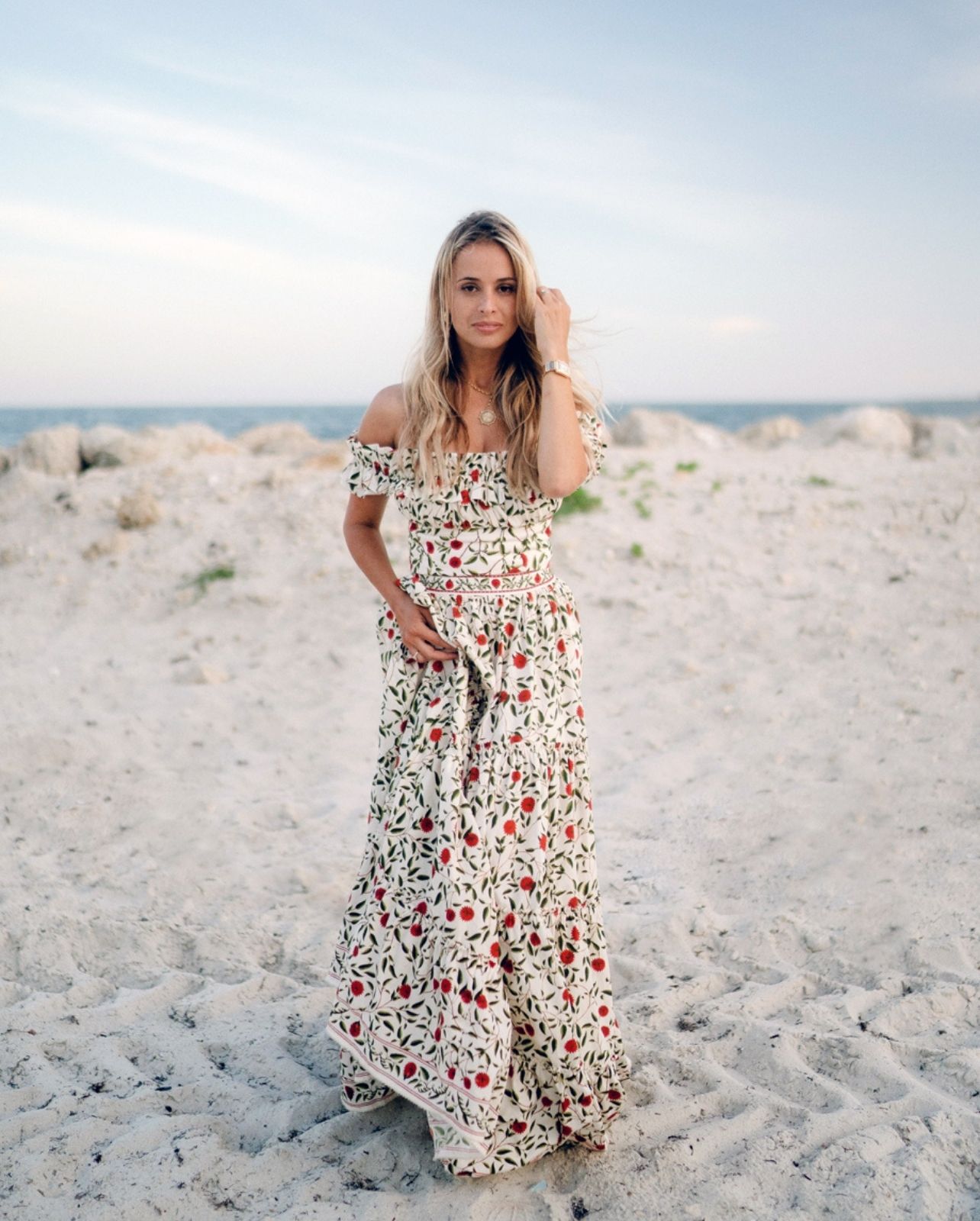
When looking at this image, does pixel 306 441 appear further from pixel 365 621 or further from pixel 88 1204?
pixel 88 1204

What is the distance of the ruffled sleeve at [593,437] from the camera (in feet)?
9.18

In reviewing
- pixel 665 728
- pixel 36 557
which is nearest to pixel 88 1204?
pixel 665 728

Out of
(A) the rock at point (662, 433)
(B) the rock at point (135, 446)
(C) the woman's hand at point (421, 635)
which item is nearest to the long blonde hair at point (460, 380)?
(C) the woman's hand at point (421, 635)

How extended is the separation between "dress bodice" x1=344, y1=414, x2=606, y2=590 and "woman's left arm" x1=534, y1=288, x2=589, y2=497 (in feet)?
0.39

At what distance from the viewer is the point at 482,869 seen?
2.55 m

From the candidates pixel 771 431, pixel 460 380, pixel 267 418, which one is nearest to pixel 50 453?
pixel 460 380

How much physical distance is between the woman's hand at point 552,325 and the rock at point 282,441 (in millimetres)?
8548

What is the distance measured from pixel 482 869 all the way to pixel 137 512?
6827 mm

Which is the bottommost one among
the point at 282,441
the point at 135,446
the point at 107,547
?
the point at 107,547

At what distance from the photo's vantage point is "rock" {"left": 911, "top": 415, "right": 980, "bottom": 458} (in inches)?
520

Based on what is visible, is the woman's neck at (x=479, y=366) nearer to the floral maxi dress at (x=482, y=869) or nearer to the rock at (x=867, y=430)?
the floral maxi dress at (x=482, y=869)

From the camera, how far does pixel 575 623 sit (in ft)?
9.45

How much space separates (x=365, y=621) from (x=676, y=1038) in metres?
4.47

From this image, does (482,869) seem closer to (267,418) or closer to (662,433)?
(662,433)
